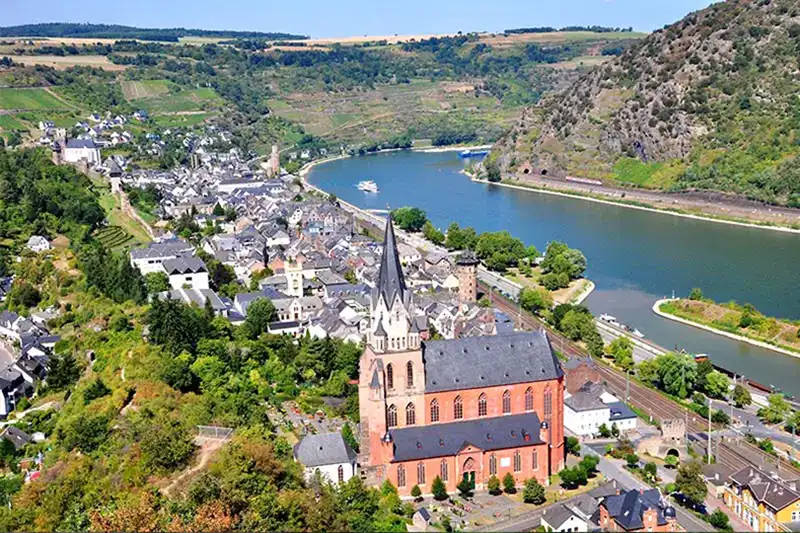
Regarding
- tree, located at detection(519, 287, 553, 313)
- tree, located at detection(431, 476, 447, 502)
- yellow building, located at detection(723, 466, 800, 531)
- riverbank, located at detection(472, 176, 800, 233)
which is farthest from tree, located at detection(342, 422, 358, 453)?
riverbank, located at detection(472, 176, 800, 233)

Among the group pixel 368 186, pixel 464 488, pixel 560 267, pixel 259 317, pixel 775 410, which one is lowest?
pixel 368 186

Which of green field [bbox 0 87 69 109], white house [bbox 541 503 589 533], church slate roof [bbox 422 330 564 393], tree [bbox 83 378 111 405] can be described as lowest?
white house [bbox 541 503 589 533]

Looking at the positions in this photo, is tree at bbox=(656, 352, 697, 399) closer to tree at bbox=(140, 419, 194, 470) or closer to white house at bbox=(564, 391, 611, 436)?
white house at bbox=(564, 391, 611, 436)

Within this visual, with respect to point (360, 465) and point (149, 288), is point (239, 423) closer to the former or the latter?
point (360, 465)

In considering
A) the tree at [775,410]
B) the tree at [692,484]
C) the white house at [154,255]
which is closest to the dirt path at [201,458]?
the tree at [692,484]

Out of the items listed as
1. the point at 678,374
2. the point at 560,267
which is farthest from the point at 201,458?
the point at 560,267

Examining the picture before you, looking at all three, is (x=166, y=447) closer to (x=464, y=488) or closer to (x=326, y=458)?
(x=326, y=458)

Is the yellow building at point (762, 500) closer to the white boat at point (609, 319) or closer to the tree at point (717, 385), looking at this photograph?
the tree at point (717, 385)

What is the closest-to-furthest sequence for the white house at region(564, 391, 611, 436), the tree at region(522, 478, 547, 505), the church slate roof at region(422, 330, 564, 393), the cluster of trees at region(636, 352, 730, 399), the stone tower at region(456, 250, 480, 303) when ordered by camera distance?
the tree at region(522, 478, 547, 505) → the church slate roof at region(422, 330, 564, 393) → the white house at region(564, 391, 611, 436) → the cluster of trees at region(636, 352, 730, 399) → the stone tower at region(456, 250, 480, 303)
